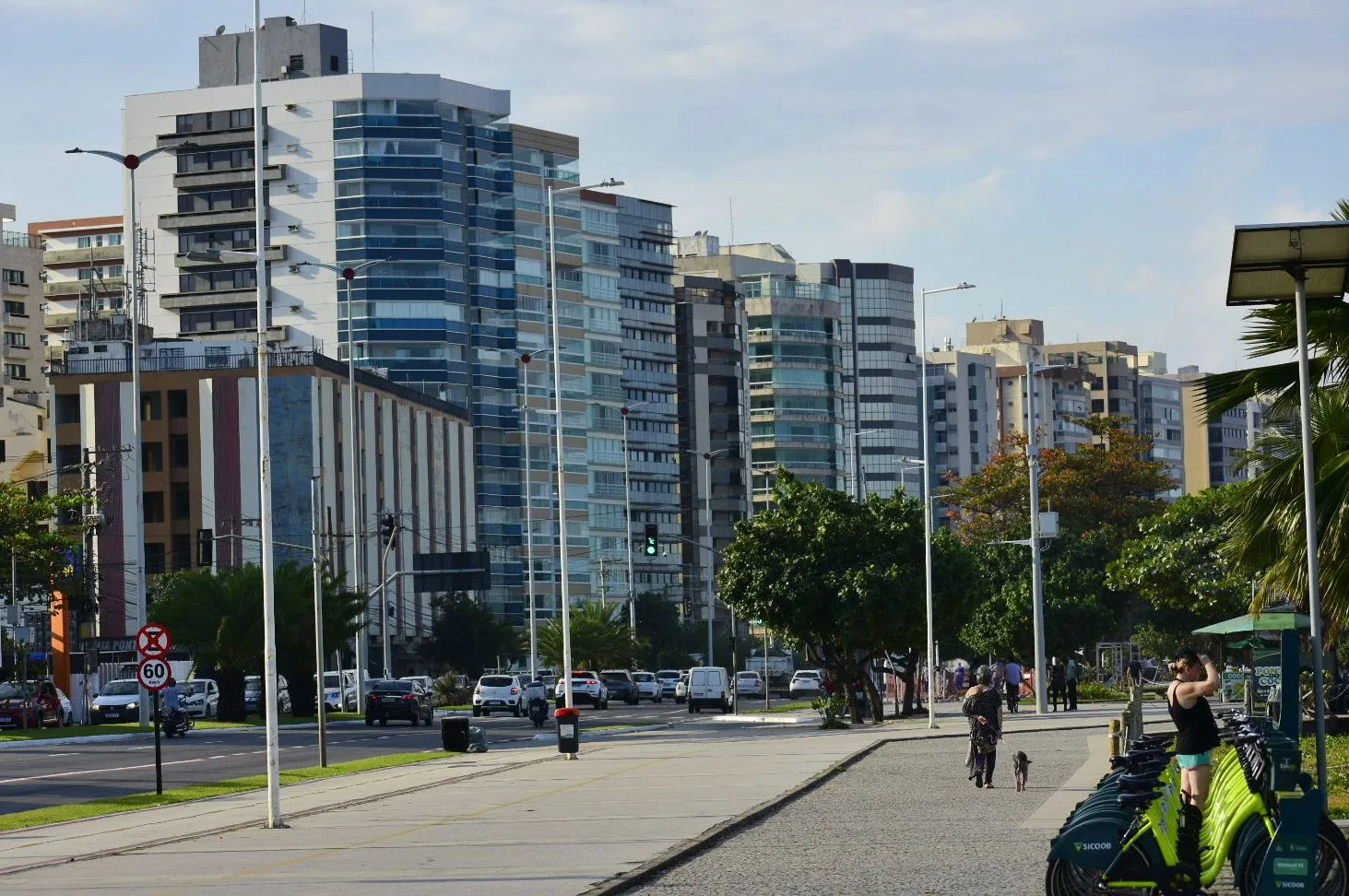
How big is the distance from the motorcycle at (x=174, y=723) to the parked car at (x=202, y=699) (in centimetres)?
1031

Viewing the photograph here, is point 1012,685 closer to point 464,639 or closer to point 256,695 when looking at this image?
point 256,695

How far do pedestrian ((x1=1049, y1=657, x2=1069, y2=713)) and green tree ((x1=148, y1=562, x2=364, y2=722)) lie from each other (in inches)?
903

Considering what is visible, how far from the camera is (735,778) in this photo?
33.9m

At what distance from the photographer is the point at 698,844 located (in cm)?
2133

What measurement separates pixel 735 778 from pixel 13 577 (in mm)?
40340

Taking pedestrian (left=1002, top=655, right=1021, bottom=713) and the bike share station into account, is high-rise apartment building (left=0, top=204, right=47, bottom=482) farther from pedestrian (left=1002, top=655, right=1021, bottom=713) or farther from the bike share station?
the bike share station

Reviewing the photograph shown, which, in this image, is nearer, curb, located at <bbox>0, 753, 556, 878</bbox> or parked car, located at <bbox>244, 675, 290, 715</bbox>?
curb, located at <bbox>0, 753, 556, 878</bbox>

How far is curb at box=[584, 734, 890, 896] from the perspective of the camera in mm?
17719

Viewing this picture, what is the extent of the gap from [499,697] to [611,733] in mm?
20811

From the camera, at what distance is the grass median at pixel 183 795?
95.3ft

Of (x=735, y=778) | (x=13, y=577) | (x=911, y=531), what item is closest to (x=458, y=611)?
(x=13, y=577)

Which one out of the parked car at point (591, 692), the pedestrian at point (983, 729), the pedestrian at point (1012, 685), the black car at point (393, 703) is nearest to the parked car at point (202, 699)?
the black car at point (393, 703)

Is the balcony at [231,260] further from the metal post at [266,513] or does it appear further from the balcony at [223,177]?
the metal post at [266,513]

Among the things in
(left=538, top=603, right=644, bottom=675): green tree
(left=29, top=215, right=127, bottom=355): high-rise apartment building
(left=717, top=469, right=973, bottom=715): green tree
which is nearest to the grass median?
(left=717, top=469, right=973, bottom=715): green tree
